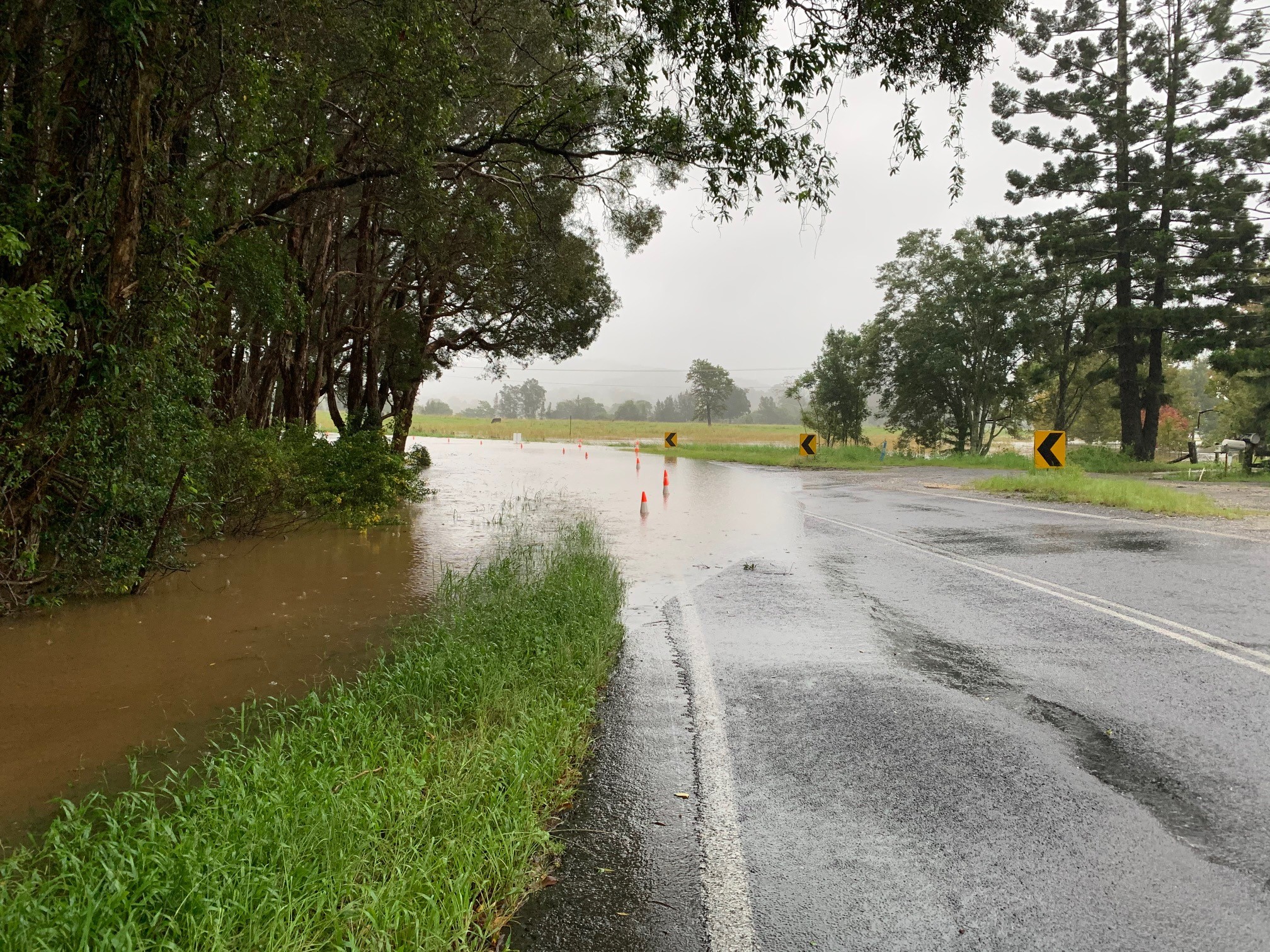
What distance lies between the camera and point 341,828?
9.86ft

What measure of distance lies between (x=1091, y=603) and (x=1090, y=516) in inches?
325

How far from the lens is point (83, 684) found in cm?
568

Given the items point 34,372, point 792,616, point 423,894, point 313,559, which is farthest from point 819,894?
point 313,559

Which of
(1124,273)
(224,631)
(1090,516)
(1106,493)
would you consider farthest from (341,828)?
(1124,273)

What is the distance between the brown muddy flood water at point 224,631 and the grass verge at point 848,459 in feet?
63.3

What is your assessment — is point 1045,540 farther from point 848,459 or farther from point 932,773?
point 848,459

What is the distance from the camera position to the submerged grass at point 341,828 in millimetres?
2447

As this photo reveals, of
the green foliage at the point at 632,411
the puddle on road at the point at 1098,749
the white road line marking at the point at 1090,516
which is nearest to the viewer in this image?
the puddle on road at the point at 1098,749

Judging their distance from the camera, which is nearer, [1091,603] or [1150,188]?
[1091,603]

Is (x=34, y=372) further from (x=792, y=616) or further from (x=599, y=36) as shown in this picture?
(x=599, y=36)

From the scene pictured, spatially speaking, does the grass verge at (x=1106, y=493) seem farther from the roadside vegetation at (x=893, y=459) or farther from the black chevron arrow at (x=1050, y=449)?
the roadside vegetation at (x=893, y=459)

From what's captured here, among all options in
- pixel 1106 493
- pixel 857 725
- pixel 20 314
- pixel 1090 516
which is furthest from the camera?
pixel 1106 493

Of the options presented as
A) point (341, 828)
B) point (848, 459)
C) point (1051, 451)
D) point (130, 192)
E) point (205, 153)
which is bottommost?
point (341, 828)

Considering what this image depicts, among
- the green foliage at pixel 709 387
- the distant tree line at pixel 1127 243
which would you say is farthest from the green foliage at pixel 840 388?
the green foliage at pixel 709 387
